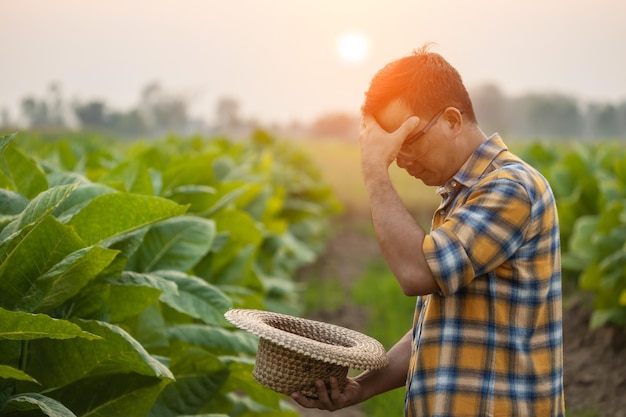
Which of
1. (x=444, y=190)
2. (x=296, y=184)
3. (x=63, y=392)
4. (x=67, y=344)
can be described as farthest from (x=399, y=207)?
(x=296, y=184)

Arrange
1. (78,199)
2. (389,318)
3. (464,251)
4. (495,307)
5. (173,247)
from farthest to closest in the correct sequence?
(389,318), (173,247), (78,199), (495,307), (464,251)

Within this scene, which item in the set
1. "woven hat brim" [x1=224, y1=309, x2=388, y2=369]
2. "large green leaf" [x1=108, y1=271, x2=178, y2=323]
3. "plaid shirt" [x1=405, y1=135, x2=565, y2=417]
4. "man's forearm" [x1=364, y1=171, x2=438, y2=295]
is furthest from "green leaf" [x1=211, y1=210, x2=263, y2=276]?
"man's forearm" [x1=364, y1=171, x2=438, y2=295]

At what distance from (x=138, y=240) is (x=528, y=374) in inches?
61.2

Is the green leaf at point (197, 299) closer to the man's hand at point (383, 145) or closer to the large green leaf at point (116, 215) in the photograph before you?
the large green leaf at point (116, 215)

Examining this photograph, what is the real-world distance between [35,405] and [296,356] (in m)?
0.83

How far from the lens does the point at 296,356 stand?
7.26 feet

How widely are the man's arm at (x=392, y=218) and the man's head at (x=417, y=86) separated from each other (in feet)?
0.21

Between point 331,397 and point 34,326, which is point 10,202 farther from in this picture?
point 331,397

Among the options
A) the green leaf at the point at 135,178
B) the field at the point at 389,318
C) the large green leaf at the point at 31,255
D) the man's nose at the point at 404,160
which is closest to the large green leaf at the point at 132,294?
the large green leaf at the point at 31,255

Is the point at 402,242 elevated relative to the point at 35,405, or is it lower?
elevated

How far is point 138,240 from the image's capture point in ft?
10.3

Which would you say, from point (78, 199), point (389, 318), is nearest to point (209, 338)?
point (78, 199)

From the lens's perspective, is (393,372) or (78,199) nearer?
(393,372)

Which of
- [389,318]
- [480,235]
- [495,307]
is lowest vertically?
[389,318]
